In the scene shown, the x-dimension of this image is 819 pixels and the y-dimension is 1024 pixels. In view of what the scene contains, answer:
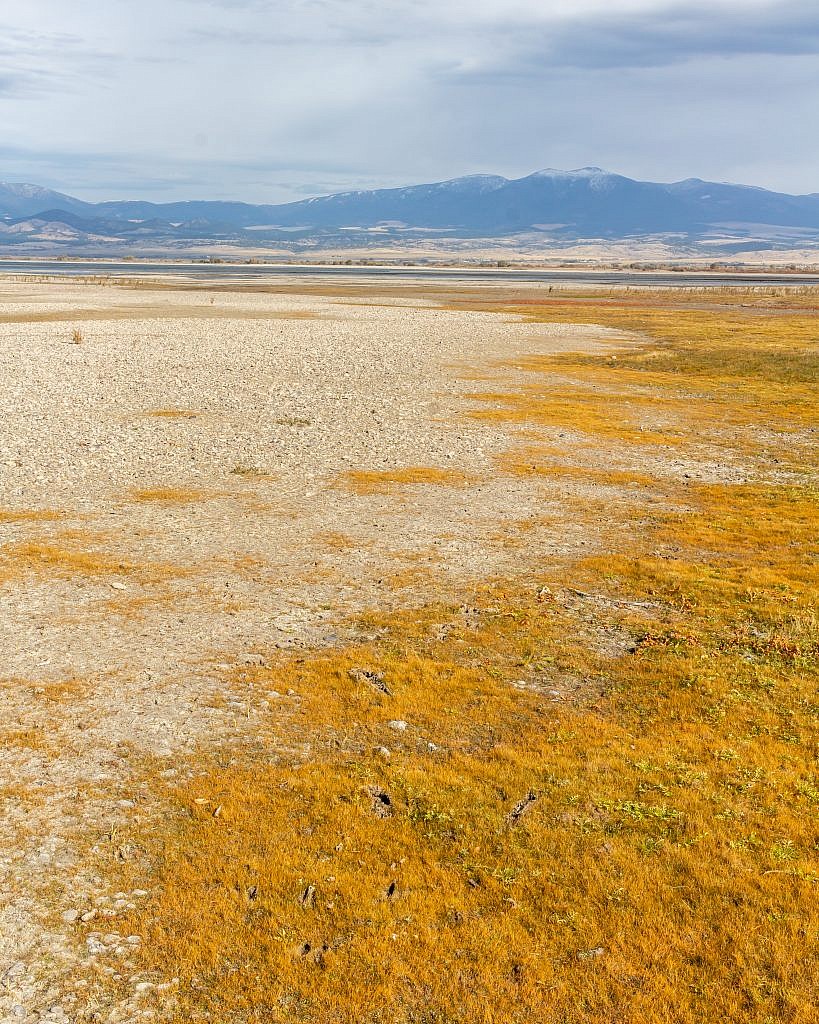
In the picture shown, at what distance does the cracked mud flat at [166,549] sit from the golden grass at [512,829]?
831 millimetres

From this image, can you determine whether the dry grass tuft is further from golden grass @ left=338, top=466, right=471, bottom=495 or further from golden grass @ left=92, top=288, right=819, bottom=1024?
golden grass @ left=92, top=288, right=819, bottom=1024

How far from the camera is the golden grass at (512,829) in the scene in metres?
6.88

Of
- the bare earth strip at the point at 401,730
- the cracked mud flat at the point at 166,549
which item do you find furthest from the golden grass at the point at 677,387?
the bare earth strip at the point at 401,730

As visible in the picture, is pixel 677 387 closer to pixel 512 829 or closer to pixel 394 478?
pixel 394 478

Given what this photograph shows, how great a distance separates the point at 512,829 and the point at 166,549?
37.1ft

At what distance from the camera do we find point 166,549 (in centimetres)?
1761

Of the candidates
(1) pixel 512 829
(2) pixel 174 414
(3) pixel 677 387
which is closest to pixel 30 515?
(2) pixel 174 414

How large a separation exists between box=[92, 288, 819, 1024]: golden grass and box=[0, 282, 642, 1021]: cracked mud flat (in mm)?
831

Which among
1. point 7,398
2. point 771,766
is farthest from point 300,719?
point 7,398

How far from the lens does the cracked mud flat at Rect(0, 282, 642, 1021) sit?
28.9 ft

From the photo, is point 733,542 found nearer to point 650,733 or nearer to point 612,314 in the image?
point 650,733

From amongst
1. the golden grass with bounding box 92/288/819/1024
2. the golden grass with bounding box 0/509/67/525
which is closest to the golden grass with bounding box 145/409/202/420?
the golden grass with bounding box 0/509/67/525

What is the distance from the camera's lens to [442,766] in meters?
10.1

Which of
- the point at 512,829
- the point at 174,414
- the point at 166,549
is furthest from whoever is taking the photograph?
the point at 174,414
